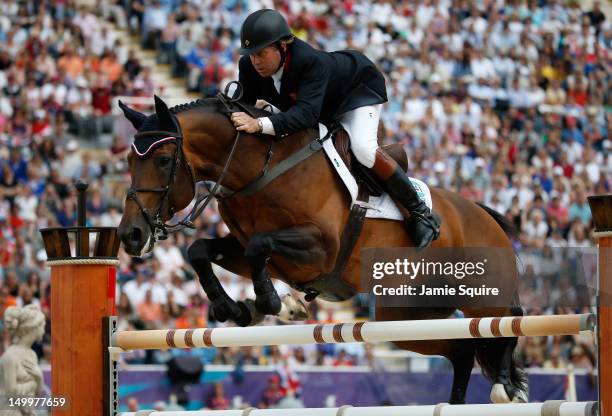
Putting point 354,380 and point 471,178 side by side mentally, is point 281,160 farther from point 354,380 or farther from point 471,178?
point 471,178

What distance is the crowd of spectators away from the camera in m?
13.2

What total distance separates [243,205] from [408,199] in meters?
0.95

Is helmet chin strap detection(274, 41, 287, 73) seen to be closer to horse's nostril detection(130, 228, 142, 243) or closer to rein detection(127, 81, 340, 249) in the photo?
rein detection(127, 81, 340, 249)

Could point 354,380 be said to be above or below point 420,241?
below

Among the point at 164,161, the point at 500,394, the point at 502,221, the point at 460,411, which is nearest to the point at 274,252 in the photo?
the point at 164,161

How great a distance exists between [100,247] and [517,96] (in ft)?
45.4

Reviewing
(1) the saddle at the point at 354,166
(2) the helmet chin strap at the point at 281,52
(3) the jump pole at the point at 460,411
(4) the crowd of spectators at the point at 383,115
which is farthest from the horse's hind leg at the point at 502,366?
(4) the crowd of spectators at the point at 383,115

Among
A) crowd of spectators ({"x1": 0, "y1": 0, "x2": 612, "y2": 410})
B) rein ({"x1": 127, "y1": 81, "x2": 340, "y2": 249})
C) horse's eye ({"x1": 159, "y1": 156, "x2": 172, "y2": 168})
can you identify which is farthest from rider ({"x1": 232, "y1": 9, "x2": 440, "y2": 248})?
crowd of spectators ({"x1": 0, "y1": 0, "x2": 612, "y2": 410})

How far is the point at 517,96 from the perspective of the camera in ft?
62.9

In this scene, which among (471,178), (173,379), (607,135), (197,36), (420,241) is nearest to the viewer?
(420,241)

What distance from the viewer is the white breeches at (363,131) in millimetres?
6660

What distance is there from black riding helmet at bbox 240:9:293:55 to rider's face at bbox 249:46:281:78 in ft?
0.16

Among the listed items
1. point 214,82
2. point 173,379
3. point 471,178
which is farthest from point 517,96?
point 173,379

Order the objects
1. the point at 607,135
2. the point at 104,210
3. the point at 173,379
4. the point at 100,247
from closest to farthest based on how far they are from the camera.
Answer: the point at 100,247
the point at 173,379
the point at 104,210
the point at 607,135
